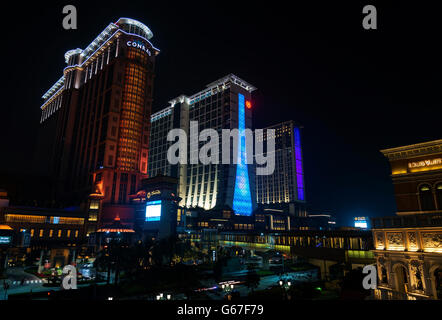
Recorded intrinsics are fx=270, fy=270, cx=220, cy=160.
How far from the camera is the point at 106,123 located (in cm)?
12588

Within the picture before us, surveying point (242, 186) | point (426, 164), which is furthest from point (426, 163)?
point (242, 186)

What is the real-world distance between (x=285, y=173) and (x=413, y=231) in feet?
478

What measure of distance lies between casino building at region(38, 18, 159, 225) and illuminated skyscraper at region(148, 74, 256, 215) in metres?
34.2

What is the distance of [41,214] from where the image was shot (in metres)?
94.7

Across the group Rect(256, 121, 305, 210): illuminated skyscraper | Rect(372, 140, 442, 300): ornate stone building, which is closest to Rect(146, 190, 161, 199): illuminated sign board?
Rect(372, 140, 442, 300): ornate stone building

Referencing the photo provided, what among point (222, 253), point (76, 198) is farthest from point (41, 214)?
point (222, 253)

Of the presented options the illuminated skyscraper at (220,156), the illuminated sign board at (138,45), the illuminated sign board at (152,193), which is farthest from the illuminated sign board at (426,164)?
the illuminated sign board at (138,45)

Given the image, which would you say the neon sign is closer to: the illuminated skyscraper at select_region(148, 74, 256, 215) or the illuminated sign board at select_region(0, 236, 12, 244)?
the illuminated sign board at select_region(0, 236, 12, 244)

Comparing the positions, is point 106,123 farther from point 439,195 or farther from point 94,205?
point 439,195

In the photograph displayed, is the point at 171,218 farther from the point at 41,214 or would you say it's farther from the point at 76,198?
the point at 76,198

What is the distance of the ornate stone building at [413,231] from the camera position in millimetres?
27094

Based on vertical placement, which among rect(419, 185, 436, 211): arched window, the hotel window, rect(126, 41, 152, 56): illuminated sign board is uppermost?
rect(126, 41, 152, 56): illuminated sign board

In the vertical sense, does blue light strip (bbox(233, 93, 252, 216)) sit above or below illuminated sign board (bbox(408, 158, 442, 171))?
above

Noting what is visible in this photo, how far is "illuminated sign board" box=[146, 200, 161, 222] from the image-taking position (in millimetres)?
103912
